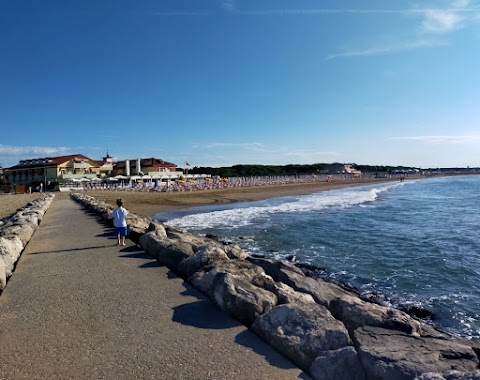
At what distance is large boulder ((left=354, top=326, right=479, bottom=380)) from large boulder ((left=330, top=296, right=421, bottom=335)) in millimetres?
395

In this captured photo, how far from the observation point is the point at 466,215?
20.7 m

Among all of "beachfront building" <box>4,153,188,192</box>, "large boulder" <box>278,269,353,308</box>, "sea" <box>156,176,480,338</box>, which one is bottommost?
"sea" <box>156,176,480,338</box>

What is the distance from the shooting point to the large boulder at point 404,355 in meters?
2.96

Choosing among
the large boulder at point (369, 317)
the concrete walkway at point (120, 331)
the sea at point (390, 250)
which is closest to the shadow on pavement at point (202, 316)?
the concrete walkway at point (120, 331)

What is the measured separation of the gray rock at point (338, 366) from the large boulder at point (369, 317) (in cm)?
123

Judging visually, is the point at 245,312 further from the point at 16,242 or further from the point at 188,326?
the point at 16,242

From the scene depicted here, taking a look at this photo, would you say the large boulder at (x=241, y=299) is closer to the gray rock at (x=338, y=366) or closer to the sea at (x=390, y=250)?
the gray rock at (x=338, y=366)

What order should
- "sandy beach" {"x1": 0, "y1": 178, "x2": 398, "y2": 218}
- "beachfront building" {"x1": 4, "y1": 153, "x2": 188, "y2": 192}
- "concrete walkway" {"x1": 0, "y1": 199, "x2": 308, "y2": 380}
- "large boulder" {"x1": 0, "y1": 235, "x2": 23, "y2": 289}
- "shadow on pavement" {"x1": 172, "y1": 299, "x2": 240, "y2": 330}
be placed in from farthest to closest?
"beachfront building" {"x1": 4, "y1": 153, "x2": 188, "y2": 192}
"sandy beach" {"x1": 0, "y1": 178, "x2": 398, "y2": 218}
"large boulder" {"x1": 0, "y1": 235, "x2": 23, "y2": 289}
"shadow on pavement" {"x1": 172, "y1": 299, "x2": 240, "y2": 330}
"concrete walkway" {"x1": 0, "y1": 199, "x2": 308, "y2": 380}

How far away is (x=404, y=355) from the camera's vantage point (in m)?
3.19

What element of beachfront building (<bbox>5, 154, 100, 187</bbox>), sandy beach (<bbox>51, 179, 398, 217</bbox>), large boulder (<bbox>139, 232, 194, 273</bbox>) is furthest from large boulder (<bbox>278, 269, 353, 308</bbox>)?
beachfront building (<bbox>5, 154, 100, 187</bbox>)

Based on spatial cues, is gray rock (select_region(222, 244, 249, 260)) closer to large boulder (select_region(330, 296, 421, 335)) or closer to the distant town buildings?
large boulder (select_region(330, 296, 421, 335))

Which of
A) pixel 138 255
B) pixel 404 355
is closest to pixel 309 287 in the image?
pixel 404 355

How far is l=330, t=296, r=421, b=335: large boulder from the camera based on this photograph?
4.27 meters

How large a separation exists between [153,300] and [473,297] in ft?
21.9
